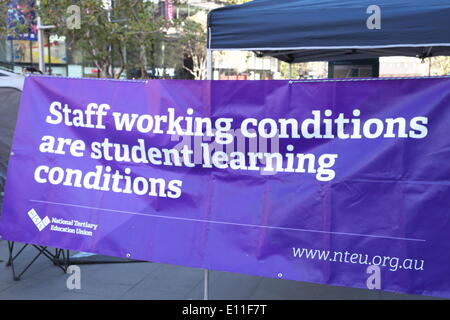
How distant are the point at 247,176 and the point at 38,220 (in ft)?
5.74

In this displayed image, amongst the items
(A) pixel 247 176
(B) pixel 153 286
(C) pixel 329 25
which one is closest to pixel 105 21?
(B) pixel 153 286

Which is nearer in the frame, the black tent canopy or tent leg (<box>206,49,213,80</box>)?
the black tent canopy

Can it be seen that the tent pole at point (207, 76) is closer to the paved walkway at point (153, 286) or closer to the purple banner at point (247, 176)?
the purple banner at point (247, 176)

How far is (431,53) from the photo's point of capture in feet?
22.4

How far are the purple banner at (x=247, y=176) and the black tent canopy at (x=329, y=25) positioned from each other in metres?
0.76

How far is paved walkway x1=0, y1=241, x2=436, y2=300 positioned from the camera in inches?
179

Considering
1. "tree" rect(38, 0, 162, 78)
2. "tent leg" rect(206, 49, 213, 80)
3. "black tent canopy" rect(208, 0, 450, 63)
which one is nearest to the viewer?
"black tent canopy" rect(208, 0, 450, 63)

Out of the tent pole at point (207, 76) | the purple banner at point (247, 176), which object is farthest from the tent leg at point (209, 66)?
the purple banner at point (247, 176)

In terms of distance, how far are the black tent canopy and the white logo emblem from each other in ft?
6.38

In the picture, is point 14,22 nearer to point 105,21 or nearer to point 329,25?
point 105,21

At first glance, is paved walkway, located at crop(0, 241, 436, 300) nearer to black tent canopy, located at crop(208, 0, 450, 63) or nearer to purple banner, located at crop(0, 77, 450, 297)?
purple banner, located at crop(0, 77, 450, 297)

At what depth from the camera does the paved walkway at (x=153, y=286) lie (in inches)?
179

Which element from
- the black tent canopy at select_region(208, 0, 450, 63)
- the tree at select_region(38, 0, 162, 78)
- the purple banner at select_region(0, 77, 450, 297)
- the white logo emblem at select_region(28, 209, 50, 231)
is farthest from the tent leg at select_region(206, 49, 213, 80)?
the tree at select_region(38, 0, 162, 78)
